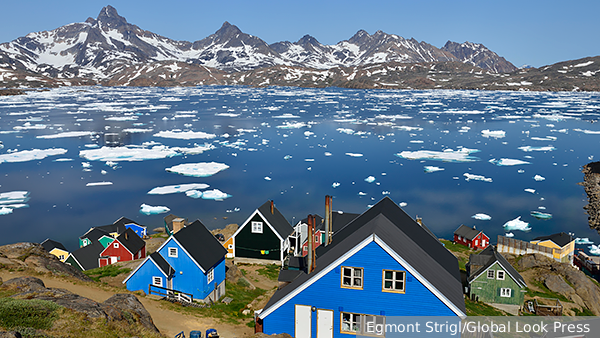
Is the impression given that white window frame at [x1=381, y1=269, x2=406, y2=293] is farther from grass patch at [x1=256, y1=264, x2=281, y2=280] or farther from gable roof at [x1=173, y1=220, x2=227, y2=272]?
grass patch at [x1=256, y1=264, x2=281, y2=280]

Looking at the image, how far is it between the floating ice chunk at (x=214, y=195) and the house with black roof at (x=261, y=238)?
1435 centimetres

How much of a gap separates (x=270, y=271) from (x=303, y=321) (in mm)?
14200

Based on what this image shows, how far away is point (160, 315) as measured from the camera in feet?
59.3

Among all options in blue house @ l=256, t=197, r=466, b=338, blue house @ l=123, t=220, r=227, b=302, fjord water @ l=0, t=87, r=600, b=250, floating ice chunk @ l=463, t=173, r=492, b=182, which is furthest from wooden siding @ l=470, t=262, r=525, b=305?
floating ice chunk @ l=463, t=173, r=492, b=182

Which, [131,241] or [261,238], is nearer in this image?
[261,238]

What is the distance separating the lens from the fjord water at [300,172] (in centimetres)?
3969

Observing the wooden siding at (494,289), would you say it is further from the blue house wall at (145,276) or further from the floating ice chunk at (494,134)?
the floating ice chunk at (494,134)

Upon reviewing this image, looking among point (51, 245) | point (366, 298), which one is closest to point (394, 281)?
point (366, 298)

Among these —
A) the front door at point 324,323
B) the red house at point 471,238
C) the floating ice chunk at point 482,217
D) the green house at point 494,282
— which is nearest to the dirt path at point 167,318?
the front door at point 324,323

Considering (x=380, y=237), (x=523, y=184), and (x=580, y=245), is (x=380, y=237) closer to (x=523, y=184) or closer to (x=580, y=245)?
(x=580, y=245)

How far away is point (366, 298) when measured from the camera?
14695 millimetres

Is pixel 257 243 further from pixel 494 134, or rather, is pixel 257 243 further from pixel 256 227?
pixel 494 134

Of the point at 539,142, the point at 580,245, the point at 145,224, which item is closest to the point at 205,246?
the point at 145,224

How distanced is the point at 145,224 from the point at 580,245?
40.4 m
